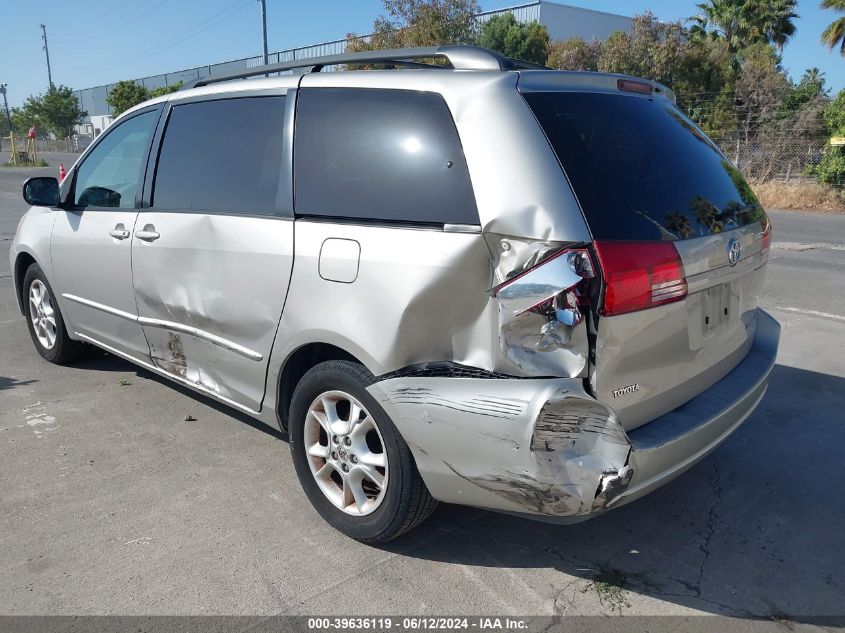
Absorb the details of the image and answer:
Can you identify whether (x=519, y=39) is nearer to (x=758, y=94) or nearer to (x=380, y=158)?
(x=758, y=94)

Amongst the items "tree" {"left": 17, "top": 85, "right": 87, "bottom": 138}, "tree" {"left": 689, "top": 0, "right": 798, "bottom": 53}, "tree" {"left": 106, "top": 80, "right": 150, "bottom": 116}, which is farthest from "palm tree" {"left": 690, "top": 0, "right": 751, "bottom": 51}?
"tree" {"left": 17, "top": 85, "right": 87, "bottom": 138}

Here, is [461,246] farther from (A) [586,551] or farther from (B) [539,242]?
(A) [586,551]

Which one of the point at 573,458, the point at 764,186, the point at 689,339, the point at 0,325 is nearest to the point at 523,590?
the point at 573,458

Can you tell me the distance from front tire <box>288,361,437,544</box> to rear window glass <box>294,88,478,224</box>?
0.68 meters

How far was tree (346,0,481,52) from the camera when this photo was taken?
1034 inches

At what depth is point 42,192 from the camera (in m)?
4.89

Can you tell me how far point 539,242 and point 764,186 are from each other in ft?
69.1

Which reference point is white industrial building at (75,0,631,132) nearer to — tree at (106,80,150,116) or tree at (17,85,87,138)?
tree at (106,80,150,116)

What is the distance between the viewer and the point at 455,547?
3.04 meters

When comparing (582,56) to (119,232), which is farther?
(582,56)

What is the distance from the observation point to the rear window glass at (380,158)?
2678 mm

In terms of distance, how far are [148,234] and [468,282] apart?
223cm

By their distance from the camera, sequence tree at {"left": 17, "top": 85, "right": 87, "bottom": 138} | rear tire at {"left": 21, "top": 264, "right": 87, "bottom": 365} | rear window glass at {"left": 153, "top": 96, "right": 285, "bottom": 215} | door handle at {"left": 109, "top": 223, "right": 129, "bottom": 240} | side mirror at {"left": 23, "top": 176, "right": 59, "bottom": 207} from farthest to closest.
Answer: tree at {"left": 17, "top": 85, "right": 87, "bottom": 138}, rear tire at {"left": 21, "top": 264, "right": 87, "bottom": 365}, side mirror at {"left": 23, "top": 176, "right": 59, "bottom": 207}, door handle at {"left": 109, "top": 223, "right": 129, "bottom": 240}, rear window glass at {"left": 153, "top": 96, "right": 285, "bottom": 215}

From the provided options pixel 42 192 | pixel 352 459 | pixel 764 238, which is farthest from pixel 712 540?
pixel 42 192
